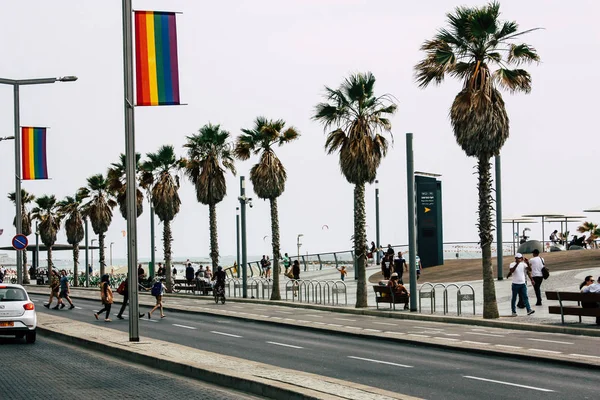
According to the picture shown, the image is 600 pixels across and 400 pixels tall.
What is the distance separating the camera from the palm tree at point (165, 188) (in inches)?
2352

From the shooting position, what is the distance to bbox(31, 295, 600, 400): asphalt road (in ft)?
43.7

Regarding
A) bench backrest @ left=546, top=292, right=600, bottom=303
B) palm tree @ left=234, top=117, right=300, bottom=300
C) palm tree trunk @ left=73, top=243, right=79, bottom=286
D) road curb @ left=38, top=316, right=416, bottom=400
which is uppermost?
palm tree @ left=234, top=117, right=300, bottom=300

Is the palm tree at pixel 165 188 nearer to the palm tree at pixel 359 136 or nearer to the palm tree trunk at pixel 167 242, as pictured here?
the palm tree trunk at pixel 167 242

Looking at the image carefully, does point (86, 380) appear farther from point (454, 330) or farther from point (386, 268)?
point (386, 268)

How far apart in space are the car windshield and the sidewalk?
807cm

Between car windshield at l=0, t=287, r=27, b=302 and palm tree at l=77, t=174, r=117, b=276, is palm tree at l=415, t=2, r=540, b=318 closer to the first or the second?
car windshield at l=0, t=287, r=27, b=302

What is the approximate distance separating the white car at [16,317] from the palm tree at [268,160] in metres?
22.4

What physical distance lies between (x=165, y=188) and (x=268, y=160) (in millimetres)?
16710

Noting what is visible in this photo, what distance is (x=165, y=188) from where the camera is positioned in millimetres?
60312

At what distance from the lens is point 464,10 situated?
2853 centimetres

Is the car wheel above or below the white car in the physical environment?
below

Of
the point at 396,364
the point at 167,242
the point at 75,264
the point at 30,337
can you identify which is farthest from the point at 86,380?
the point at 75,264

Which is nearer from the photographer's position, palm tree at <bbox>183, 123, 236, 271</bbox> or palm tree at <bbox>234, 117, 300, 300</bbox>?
palm tree at <bbox>234, 117, 300, 300</bbox>

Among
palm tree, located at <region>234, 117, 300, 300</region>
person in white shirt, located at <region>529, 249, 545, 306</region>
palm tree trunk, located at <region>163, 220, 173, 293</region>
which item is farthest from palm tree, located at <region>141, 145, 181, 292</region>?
person in white shirt, located at <region>529, 249, 545, 306</region>
